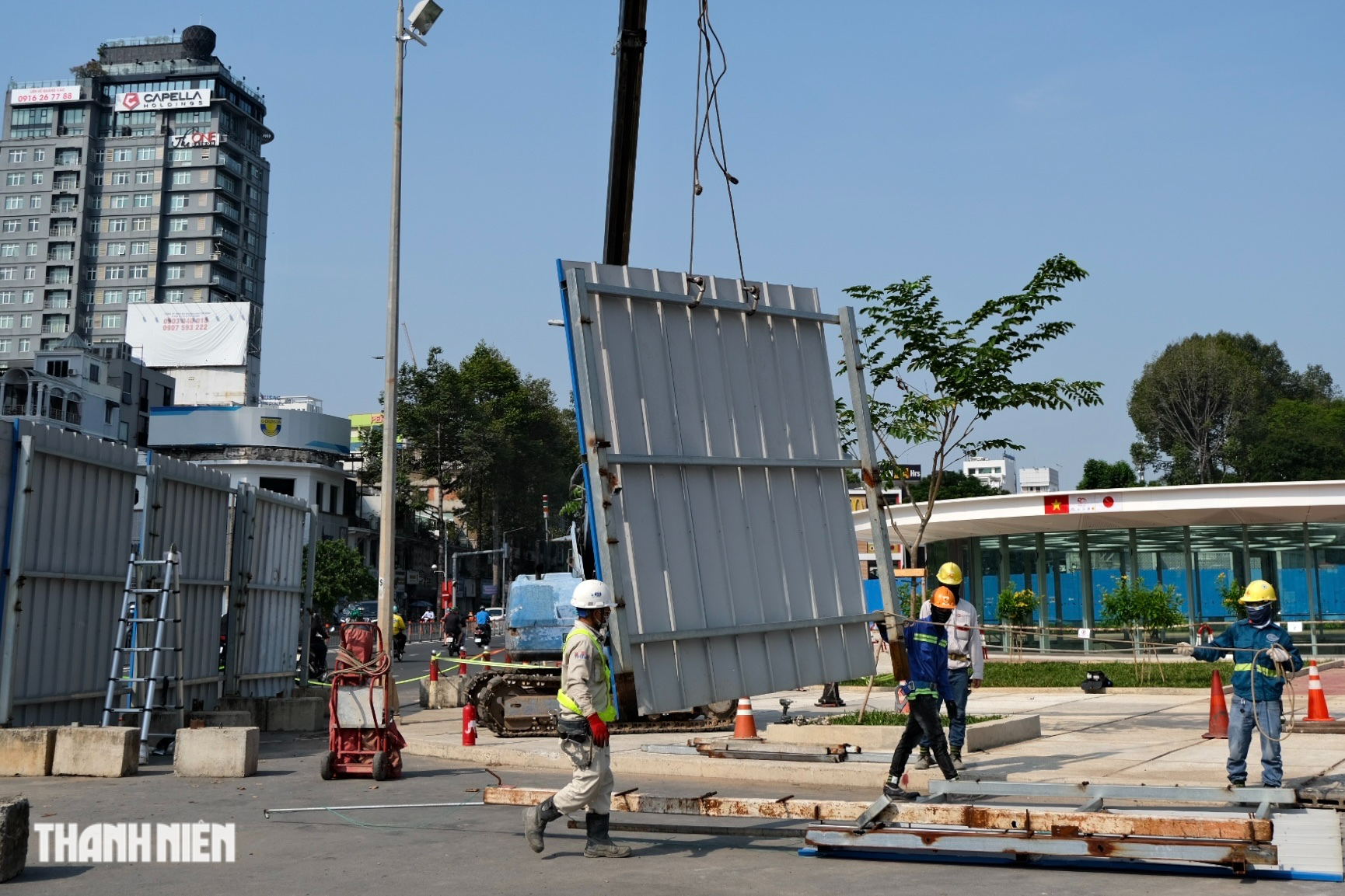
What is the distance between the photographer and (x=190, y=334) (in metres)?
→ 91.1

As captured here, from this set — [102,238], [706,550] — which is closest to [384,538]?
[706,550]

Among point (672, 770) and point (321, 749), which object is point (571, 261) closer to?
point (672, 770)

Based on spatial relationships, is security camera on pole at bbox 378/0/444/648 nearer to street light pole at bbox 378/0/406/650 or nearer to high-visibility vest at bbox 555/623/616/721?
street light pole at bbox 378/0/406/650

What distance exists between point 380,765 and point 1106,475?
98248mm

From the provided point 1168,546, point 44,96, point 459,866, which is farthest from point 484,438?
point 44,96

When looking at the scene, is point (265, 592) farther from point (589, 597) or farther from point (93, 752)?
point (589, 597)

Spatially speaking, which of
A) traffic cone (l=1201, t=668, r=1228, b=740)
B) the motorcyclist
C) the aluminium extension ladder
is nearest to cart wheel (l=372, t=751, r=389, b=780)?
the aluminium extension ladder

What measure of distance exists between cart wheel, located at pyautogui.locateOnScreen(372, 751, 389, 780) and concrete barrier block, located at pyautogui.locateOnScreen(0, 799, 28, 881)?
5003mm

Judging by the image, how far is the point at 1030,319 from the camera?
62.7 feet

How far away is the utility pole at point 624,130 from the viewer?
1214 centimetres

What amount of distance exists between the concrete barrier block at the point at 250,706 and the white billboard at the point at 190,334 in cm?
7500

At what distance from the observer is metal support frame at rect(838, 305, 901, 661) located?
884 cm

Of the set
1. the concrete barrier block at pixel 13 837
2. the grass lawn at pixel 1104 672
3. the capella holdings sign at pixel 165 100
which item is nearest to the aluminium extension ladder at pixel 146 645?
the concrete barrier block at pixel 13 837

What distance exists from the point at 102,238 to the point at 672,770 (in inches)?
4986
